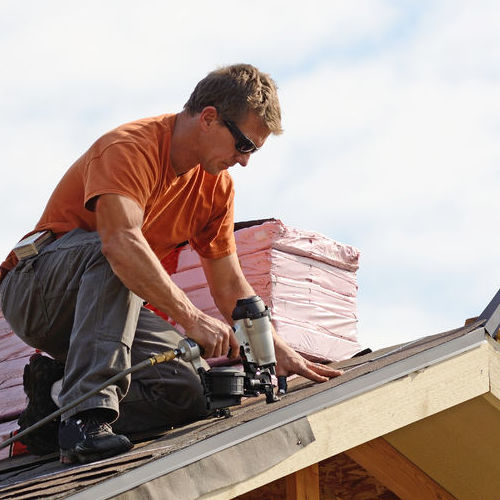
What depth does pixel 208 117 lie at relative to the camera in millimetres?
4355

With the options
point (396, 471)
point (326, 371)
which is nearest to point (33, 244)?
point (326, 371)

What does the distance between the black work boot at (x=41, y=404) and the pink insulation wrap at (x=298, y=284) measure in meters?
1.54

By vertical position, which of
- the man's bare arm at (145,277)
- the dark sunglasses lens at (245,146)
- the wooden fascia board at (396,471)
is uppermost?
the dark sunglasses lens at (245,146)

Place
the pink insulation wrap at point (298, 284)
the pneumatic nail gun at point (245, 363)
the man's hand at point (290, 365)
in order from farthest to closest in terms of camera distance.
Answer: the pink insulation wrap at point (298, 284), the man's hand at point (290, 365), the pneumatic nail gun at point (245, 363)

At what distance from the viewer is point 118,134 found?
4.14 m

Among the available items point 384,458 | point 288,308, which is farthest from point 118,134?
point 288,308

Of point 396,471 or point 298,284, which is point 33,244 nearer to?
point 396,471

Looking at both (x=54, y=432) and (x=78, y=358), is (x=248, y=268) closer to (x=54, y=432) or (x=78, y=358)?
(x=54, y=432)

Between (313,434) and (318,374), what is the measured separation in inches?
56.3

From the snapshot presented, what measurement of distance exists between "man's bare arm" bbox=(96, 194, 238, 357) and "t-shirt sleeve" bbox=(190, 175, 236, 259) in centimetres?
97

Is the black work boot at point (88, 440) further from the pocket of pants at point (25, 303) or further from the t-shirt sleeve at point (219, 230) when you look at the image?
the t-shirt sleeve at point (219, 230)

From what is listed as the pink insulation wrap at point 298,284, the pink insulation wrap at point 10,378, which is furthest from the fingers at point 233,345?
the pink insulation wrap at point 10,378

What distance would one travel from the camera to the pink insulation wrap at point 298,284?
6.08 metres

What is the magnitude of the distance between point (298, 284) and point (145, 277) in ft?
8.46
